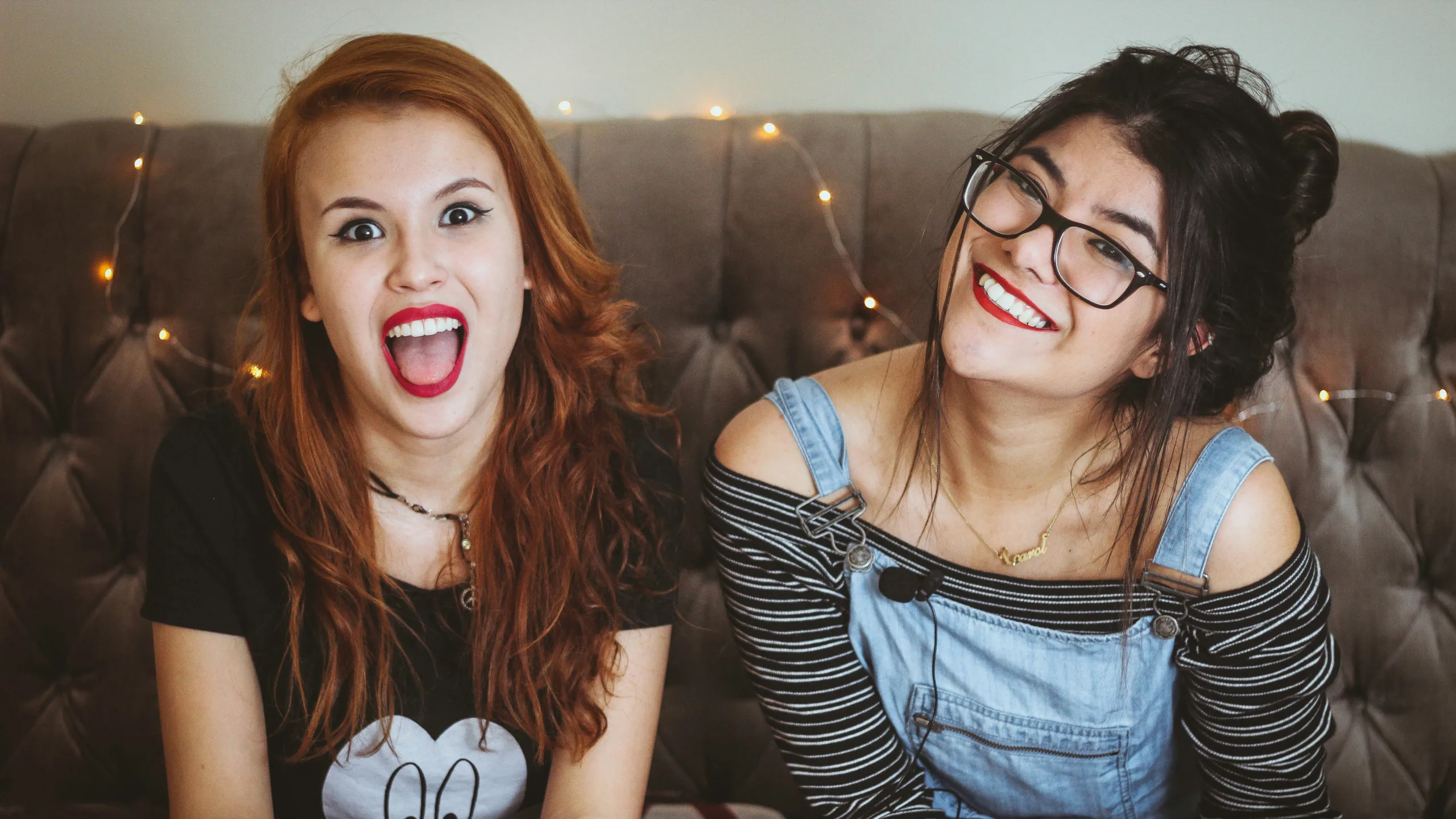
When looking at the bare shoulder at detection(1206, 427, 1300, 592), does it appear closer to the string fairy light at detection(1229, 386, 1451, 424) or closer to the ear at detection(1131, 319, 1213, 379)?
the ear at detection(1131, 319, 1213, 379)

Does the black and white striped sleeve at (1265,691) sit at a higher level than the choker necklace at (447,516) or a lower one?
lower

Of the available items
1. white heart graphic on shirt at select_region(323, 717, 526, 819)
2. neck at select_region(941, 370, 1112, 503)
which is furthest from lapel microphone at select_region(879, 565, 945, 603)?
white heart graphic on shirt at select_region(323, 717, 526, 819)

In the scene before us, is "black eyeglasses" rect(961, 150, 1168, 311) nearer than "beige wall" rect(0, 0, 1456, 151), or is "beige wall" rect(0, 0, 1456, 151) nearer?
"black eyeglasses" rect(961, 150, 1168, 311)

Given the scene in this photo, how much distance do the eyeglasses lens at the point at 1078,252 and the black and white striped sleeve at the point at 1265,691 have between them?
0.38m

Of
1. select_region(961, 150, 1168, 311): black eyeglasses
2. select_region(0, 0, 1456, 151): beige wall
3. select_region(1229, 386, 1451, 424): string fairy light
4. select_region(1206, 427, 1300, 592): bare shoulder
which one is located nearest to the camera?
select_region(961, 150, 1168, 311): black eyeglasses

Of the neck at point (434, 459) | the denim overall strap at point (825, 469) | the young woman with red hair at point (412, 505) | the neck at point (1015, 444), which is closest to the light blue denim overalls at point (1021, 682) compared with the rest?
the denim overall strap at point (825, 469)

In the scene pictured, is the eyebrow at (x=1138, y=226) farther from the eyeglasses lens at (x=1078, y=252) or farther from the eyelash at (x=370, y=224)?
the eyelash at (x=370, y=224)

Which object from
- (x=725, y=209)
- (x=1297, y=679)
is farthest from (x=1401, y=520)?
(x=725, y=209)

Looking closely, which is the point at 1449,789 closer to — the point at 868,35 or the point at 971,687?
the point at 971,687

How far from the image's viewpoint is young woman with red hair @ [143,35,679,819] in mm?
1024

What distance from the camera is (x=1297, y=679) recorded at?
3.59 feet

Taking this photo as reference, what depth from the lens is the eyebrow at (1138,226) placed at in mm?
983

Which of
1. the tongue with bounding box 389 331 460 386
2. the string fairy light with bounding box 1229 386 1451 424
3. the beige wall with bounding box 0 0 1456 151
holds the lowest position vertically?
the string fairy light with bounding box 1229 386 1451 424

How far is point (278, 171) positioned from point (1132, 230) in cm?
90
